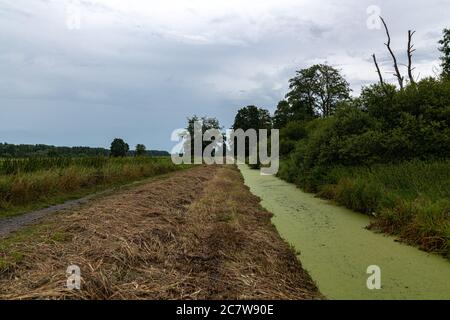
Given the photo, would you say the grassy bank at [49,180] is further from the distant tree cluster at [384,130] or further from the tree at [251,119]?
the tree at [251,119]

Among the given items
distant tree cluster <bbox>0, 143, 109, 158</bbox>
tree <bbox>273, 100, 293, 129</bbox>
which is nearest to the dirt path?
distant tree cluster <bbox>0, 143, 109, 158</bbox>

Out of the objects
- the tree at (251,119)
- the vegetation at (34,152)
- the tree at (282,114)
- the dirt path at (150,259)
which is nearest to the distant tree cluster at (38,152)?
the vegetation at (34,152)

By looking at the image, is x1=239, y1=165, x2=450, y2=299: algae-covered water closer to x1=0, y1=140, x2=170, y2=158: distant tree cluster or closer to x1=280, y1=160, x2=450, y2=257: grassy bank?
x1=280, y1=160, x2=450, y2=257: grassy bank

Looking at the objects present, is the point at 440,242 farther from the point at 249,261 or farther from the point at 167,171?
the point at 167,171

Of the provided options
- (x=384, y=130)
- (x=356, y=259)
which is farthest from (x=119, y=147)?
(x=356, y=259)

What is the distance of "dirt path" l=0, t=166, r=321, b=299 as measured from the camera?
167 inches

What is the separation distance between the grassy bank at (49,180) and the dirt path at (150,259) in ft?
10.8

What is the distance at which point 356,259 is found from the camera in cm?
611

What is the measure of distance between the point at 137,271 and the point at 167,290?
75cm

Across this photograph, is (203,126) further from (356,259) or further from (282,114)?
(356,259)

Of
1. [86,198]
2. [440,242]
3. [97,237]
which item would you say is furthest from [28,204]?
[440,242]

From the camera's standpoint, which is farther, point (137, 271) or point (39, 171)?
point (39, 171)

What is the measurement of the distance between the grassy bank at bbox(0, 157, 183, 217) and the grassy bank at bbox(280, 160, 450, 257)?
8.41m
